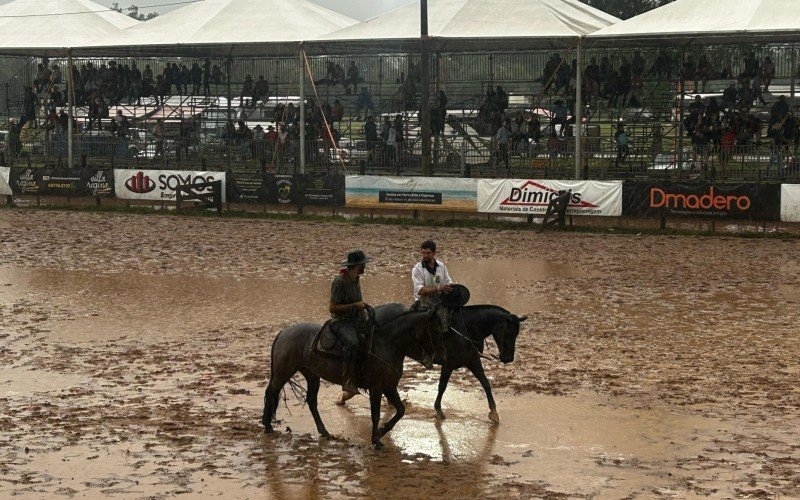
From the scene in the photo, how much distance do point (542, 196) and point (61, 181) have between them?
640 inches

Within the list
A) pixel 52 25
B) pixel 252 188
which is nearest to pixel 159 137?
pixel 52 25

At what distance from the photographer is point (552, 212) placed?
1188 inches

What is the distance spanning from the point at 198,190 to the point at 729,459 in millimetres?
26309

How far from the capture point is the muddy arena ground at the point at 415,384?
1025 centimetres

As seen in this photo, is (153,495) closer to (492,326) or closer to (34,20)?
(492,326)

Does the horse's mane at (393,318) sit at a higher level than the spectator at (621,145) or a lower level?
lower

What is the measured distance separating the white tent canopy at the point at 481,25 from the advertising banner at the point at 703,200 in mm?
5355

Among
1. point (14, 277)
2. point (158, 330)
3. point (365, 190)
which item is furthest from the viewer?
point (365, 190)

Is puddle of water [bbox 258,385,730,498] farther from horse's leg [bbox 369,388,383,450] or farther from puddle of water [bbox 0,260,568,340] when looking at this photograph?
puddle of water [bbox 0,260,568,340]

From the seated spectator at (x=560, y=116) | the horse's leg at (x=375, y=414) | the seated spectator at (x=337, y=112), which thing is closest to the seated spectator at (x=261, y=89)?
the seated spectator at (x=337, y=112)

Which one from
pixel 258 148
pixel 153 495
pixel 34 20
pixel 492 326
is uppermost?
pixel 34 20

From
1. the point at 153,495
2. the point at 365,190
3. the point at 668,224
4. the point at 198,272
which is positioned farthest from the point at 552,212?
the point at 153,495

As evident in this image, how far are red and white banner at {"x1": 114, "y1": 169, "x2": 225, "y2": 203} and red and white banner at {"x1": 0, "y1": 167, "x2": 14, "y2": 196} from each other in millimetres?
3930

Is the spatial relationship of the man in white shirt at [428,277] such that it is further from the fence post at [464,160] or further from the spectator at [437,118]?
the spectator at [437,118]
